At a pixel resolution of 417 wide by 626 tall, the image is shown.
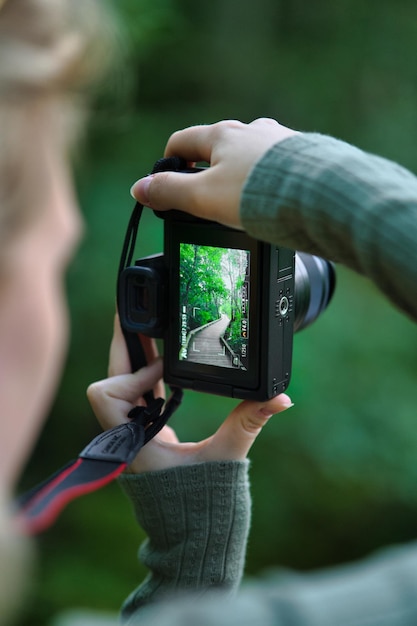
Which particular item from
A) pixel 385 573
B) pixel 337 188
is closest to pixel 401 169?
pixel 337 188

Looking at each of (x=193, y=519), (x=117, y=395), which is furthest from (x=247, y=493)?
(x=117, y=395)

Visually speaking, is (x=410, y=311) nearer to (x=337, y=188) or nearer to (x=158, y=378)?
(x=337, y=188)

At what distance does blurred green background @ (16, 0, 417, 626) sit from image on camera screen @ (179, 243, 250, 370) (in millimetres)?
1499

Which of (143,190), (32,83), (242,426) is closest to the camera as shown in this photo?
(32,83)

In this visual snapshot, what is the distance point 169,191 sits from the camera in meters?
0.89

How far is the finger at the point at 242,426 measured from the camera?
1004 millimetres

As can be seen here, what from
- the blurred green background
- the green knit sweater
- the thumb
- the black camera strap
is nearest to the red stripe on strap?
the black camera strap

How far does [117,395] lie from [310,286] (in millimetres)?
269

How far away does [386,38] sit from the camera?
2.83 metres

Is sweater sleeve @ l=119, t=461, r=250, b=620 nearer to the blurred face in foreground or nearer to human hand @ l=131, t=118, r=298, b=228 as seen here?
human hand @ l=131, t=118, r=298, b=228

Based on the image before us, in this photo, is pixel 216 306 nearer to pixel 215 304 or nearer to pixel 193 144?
pixel 215 304

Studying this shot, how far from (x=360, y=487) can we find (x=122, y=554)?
74cm

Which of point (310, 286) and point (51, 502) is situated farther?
point (310, 286)

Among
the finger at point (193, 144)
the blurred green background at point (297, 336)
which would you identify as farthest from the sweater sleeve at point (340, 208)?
the blurred green background at point (297, 336)
